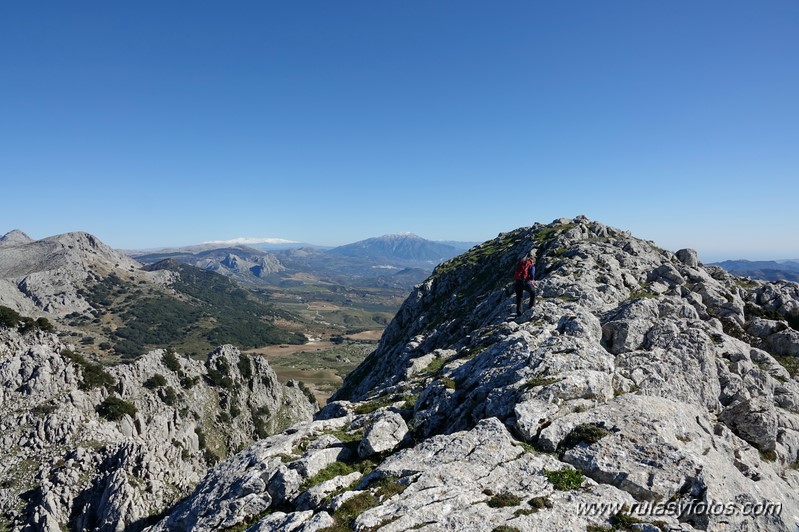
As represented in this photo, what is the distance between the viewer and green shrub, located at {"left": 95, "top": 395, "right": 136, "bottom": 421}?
58.3 metres

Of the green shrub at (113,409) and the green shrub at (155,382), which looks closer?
the green shrub at (113,409)

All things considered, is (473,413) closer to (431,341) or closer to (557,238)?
(431,341)

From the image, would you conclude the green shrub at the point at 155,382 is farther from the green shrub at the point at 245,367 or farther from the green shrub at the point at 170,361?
the green shrub at the point at 245,367

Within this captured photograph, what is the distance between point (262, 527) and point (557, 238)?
66.3m

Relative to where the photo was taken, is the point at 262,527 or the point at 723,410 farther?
the point at 723,410

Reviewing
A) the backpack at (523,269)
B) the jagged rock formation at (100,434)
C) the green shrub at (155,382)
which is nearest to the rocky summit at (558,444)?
the backpack at (523,269)

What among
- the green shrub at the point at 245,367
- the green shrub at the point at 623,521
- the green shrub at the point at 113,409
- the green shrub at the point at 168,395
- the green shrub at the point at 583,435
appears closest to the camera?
the green shrub at the point at 623,521

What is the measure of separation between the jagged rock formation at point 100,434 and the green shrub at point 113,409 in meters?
0.17

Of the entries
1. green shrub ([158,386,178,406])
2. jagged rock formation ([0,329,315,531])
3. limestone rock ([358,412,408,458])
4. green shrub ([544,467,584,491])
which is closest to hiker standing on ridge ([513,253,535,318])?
limestone rock ([358,412,408,458])

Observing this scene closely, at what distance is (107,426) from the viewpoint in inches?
2135

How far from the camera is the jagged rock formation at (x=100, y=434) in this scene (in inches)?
1556

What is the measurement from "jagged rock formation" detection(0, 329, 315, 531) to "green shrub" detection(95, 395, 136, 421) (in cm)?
17

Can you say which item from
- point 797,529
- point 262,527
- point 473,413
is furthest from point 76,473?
point 797,529

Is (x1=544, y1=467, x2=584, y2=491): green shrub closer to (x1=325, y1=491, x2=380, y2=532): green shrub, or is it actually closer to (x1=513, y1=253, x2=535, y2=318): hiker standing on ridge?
(x1=325, y1=491, x2=380, y2=532): green shrub
